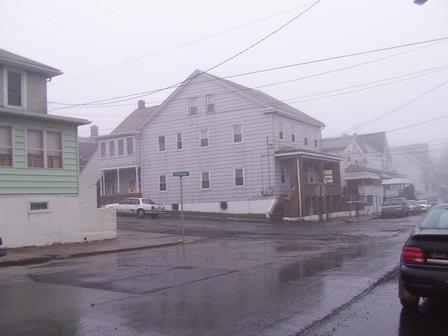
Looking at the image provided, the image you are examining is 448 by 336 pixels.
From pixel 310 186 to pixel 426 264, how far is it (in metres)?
33.6

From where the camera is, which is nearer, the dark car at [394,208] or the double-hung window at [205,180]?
the double-hung window at [205,180]

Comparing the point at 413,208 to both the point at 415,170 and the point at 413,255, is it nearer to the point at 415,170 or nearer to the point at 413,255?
the point at 413,255

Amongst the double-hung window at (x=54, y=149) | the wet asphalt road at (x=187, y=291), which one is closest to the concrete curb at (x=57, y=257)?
the wet asphalt road at (x=187, y=291)

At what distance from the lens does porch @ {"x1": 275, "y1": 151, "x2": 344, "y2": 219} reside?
38.7 metres

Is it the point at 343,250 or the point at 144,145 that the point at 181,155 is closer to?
the point at 144,145

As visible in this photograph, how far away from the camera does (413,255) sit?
7230 millimetres

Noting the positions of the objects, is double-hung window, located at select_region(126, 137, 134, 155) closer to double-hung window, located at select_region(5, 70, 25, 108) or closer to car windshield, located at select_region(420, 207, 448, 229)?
double-hung window, located at select_region(5, 70, 25, 108)

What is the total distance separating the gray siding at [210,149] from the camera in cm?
4034

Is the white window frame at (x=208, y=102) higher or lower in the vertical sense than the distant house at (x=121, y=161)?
higher

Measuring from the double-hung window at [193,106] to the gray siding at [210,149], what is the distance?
32 cm

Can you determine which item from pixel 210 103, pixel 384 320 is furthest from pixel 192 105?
pixel 384 320

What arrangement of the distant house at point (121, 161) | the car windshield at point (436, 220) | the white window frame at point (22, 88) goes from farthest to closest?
the distant house at point (121, 161), the white window frame at point (22, 88), the car windshield at point (436, 220)

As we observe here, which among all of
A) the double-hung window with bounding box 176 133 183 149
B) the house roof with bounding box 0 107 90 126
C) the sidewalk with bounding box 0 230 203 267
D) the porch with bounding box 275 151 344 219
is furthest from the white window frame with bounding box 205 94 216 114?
the house roof with bounding box 0 107 90 126

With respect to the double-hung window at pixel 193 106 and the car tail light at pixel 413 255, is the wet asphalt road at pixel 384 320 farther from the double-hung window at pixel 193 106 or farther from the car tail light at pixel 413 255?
the double-hung window at pixel 193 106
